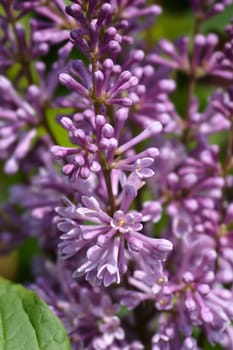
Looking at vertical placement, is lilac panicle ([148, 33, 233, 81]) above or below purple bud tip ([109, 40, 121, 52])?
below

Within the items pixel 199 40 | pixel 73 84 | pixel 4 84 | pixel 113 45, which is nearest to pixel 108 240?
pixel 73 84

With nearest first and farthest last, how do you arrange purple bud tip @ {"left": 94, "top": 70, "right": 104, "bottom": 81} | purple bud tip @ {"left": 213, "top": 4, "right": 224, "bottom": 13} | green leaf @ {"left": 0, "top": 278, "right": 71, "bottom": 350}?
purple bud tip @ {"left": 94, "top": 70, "right": 104, "bottom": 81} < green leaf @ {"left": 0, "top": 278, "right": 71, "bottom": 350} < purple bud tip @ {"left": 213, "top": 4, "right": 224, "bottom": 13}

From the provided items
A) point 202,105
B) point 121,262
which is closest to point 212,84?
point 202,105

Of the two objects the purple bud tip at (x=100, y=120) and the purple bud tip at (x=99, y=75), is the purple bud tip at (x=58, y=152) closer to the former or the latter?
the purple bud tip at (x=100, y=120)

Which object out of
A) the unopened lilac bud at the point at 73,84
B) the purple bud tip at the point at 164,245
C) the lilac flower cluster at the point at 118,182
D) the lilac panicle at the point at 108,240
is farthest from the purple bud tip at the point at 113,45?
the purple bud tip at the point at 164,245

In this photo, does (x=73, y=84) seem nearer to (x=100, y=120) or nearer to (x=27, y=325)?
(x=100, y=120)

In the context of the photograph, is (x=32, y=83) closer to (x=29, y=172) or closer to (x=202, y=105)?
(x=29, y=172)

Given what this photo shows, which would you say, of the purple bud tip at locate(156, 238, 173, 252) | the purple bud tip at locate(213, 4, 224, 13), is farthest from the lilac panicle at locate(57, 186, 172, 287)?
the purple bud tip at locate(213, 4, 224, 13)

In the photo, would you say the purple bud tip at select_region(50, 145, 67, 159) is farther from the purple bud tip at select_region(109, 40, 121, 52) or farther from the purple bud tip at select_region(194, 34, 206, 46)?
the purple bud tip at select_region(194, 34, 206, 46)

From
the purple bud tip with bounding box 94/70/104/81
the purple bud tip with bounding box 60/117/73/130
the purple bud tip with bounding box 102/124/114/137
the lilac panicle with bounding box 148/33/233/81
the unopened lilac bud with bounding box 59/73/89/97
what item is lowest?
the lilac panicle with bounding box 148/33/233/81
